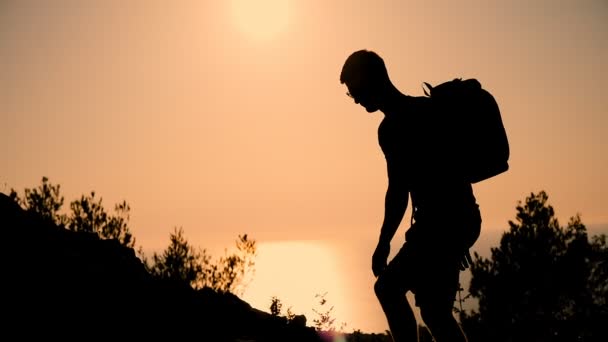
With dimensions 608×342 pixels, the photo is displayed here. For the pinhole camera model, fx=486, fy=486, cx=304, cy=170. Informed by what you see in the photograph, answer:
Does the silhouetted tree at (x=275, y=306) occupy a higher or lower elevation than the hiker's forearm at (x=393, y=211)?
higher

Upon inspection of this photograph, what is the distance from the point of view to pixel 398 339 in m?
3.68

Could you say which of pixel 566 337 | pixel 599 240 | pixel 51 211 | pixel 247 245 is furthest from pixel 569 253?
pixel 51 211

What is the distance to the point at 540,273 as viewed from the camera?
44188 mm

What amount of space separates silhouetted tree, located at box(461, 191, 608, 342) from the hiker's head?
41400 millimetres

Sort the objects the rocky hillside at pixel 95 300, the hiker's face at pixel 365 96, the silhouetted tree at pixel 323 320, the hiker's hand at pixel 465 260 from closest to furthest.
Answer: the hiker's hand at pixel 465 260, the hiker's face at pixel 365 96, the rocky hillside at pixel 95 300, the silhouetted tree at pixel 323 320

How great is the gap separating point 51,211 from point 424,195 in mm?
31244

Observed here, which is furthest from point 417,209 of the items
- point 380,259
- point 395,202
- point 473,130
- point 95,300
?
point 95,300

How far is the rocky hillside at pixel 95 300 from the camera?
591cm

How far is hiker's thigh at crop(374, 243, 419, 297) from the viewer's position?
362 centimetres

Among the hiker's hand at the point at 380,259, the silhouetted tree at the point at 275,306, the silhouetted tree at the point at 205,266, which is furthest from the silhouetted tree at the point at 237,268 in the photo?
the hiker's hand at the point at 380,259

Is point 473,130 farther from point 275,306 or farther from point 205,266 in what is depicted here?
point 205,266

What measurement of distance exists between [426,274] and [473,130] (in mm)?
1121

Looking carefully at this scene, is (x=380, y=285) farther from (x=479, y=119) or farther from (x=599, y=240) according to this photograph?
(x=599, y=240)

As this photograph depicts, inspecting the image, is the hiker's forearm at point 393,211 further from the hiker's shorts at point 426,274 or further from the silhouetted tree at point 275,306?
the silhouetted tree at point 275,306
